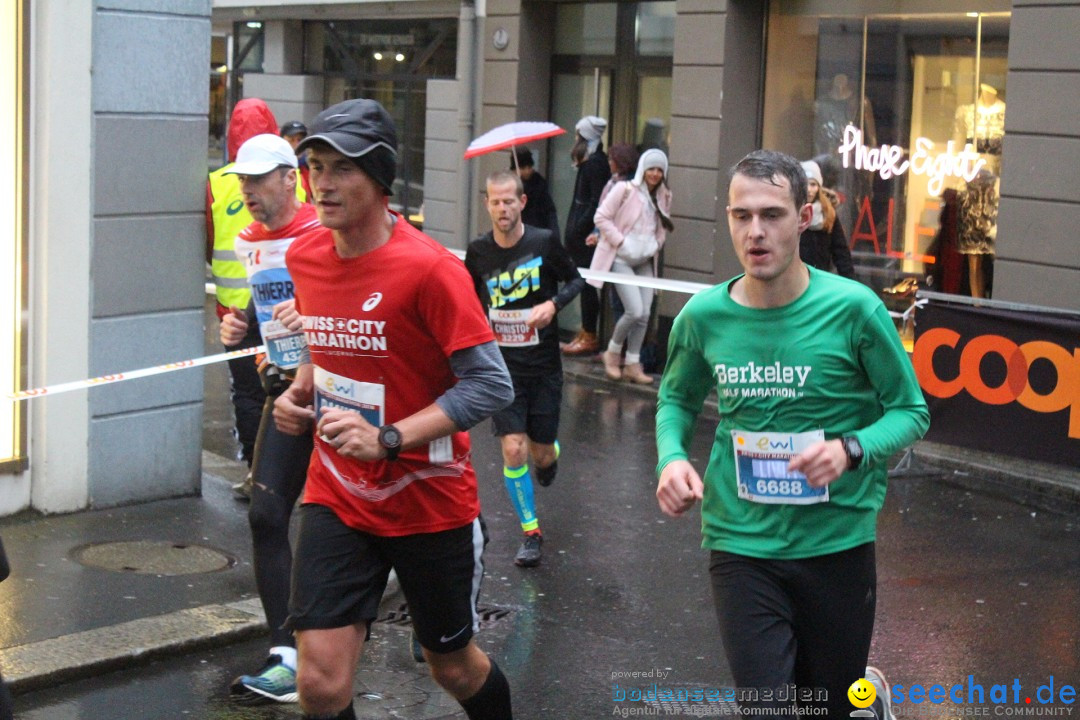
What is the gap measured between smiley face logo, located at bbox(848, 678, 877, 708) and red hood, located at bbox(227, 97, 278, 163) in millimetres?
5223

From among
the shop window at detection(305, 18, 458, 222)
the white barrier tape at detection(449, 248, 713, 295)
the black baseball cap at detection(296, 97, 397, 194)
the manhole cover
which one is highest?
the shop window at detection(305, 18, 458, 222)

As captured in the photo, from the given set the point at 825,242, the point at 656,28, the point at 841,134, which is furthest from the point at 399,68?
the point at 825,242

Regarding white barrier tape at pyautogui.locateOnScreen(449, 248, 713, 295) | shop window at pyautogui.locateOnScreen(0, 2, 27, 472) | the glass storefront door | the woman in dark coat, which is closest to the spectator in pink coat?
white barrier tape at pyautogui.locateOnScreen(449, 248, 713, 295)

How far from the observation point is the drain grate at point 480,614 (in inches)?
265

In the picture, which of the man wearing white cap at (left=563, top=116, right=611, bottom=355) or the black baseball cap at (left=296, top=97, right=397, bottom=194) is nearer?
the black baseball cap at (left=296, top=97, right=397, bottom=194)

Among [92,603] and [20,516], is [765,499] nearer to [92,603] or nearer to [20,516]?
[92,603]

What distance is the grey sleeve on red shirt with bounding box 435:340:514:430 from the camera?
13.9ft

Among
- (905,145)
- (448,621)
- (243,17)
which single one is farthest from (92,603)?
(243,17)

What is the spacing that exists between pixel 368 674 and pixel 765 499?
246 cm

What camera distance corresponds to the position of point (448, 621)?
14.4 ft

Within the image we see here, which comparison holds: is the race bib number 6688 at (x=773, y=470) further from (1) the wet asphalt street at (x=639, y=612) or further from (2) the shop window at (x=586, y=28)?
(2) the shop window at (x=586, y=28)

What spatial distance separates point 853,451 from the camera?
393 centimetres

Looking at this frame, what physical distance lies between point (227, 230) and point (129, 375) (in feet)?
3.18

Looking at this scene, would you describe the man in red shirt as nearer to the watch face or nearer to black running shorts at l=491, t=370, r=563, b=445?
the watch face
